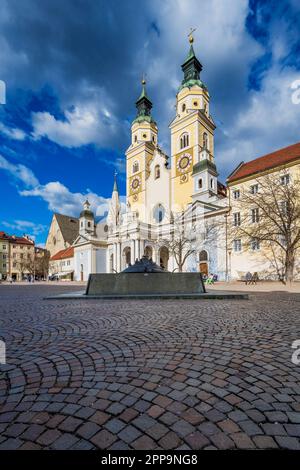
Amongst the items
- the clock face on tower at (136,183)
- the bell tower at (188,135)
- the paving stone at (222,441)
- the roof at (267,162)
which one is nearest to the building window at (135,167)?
the clock face on tower at (136,183)

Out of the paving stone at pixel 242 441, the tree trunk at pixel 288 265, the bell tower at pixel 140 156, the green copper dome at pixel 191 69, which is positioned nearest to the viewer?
the paving stone at pixel 242 441

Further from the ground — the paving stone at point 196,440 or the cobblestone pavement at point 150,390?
the paving stone at point 196,440

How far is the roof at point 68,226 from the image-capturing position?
76162 millimetres

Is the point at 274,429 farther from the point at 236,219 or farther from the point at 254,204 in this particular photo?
the point at 236,219

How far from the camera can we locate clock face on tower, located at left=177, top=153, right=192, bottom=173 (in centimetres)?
4591

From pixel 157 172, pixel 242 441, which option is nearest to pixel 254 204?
pixel 157 172

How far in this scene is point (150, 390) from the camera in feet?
8.11

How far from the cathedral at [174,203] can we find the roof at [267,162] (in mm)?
4150

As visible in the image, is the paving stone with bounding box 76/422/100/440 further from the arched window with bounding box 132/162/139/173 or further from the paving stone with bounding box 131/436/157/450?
the arched window with bounding box 132/162/139/173

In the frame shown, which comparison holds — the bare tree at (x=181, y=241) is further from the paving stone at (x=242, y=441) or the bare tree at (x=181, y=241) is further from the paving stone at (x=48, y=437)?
the paving stone at (x=48, y=437)

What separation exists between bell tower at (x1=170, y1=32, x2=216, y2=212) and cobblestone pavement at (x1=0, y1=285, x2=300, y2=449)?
1652 inches

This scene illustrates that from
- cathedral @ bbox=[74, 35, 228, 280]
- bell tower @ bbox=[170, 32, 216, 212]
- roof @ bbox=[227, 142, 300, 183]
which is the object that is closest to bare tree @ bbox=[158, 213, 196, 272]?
cathedral @ bbox=[74, 35, 228, 280]

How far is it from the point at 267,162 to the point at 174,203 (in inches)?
788
